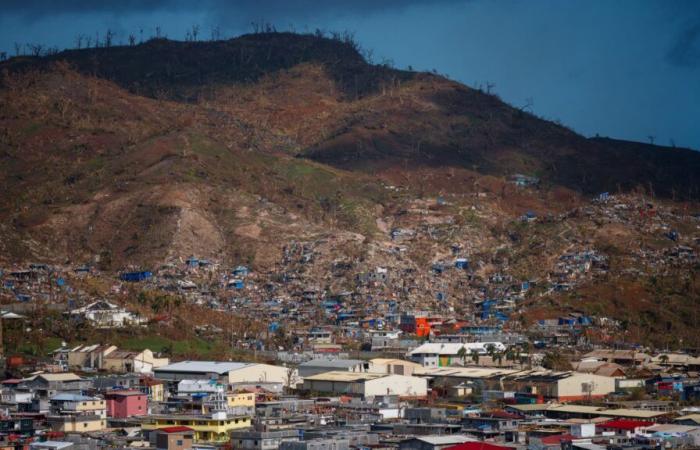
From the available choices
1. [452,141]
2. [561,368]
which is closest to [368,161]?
[452,141]

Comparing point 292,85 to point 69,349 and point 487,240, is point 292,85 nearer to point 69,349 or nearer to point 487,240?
point 487,240

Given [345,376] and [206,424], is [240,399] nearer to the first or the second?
[206,424]

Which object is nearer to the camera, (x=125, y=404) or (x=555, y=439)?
(x=555, y=439)

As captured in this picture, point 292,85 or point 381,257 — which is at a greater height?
point 292,85

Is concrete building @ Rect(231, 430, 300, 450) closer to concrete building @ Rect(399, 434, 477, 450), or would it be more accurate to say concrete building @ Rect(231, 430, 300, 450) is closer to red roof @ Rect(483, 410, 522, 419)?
concrete building @ Rect(399, 434, 477, 450)

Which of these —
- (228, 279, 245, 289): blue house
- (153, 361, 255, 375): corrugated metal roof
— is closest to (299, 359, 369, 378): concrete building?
(153, 361, 255, 375): corrugated metal roof

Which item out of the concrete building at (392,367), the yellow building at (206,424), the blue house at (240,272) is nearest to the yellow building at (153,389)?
the yellow building at (206,424)

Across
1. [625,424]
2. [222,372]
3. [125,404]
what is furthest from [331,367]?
[625,424]
